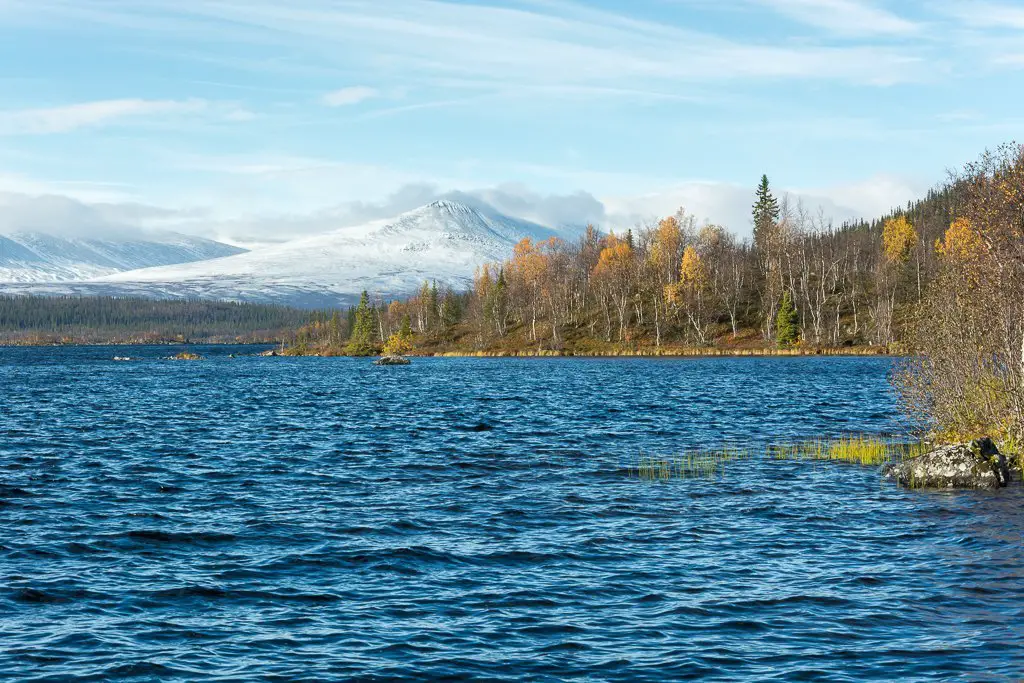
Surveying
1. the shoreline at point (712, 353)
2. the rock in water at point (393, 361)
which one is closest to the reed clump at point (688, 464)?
the rock in water at point (393, 361)

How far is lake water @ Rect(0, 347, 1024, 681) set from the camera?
53.4 feet

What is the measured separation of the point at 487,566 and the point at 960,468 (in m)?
17.4

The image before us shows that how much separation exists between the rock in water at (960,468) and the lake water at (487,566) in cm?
105

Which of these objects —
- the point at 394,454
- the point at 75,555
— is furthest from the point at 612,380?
the point at 75,555

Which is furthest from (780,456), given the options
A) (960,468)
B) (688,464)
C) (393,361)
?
(393,361)

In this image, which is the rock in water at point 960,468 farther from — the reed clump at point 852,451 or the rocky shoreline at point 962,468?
the reed clump at point 852,451

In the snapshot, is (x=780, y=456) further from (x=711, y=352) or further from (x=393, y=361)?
(x=711, y=352)

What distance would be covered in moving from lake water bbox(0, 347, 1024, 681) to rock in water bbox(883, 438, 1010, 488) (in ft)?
3.45

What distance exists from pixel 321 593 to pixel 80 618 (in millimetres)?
4583

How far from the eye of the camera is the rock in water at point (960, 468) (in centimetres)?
3086

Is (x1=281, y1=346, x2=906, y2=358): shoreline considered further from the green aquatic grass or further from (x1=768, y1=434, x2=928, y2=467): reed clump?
the green aquatic grass

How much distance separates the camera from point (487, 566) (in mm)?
22516

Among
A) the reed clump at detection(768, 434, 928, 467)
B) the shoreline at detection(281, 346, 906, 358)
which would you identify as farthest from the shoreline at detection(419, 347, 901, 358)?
the reed clump at detection(768, 434, 928, 467)

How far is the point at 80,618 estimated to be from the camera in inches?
733
